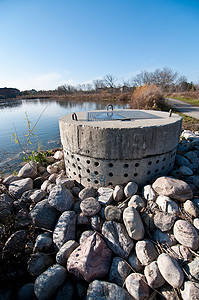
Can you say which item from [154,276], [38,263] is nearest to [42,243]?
[38,263]

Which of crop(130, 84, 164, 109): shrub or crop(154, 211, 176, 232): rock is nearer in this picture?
crop(154, 211, 176, 232): rock

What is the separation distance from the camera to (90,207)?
8.59 feet

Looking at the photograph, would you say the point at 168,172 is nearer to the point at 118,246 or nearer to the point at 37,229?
the point at 118,246

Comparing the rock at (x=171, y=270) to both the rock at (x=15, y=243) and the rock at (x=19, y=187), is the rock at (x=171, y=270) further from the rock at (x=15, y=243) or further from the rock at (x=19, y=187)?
the rock at (x=19, y=187)

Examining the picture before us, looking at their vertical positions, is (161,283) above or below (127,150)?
below

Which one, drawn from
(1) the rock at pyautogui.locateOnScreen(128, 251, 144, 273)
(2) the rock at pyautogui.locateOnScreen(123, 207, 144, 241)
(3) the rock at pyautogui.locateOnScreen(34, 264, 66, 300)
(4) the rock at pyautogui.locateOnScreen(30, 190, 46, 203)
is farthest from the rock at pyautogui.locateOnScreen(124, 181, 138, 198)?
(4) the rock at pyautogui.locateOnScreen(30, 190, 46, 203)

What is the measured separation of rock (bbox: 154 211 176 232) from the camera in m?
2.23

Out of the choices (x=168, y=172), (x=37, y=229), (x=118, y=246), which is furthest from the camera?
(x=168, y=172)

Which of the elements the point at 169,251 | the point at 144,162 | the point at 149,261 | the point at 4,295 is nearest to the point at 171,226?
the point at 169,251

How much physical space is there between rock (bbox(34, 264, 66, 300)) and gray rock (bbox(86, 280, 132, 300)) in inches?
16.4

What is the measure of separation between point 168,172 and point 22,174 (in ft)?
11.7

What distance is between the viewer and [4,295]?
6.29ft

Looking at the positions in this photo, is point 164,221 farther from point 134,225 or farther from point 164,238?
point 134,225

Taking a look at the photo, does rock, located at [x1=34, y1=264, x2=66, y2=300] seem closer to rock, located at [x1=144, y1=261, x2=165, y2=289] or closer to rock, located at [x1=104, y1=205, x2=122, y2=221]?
rock, located at [x1=104, y1=205, x2=122, y2=221]
